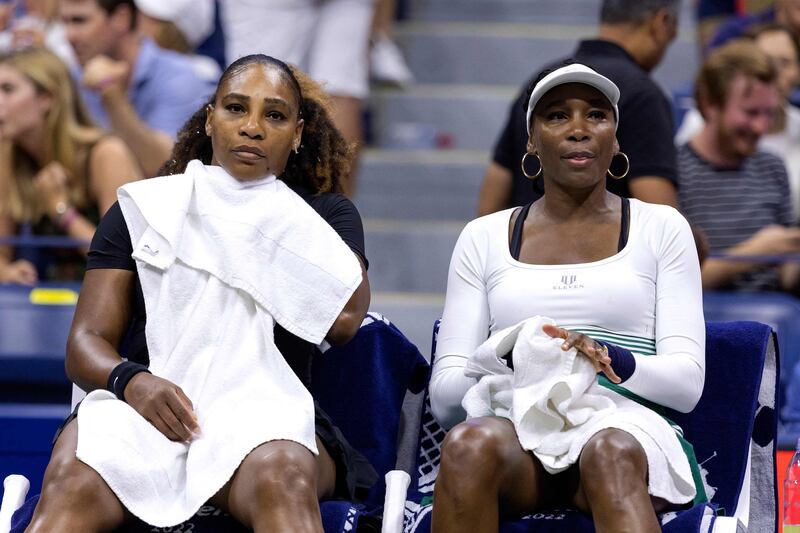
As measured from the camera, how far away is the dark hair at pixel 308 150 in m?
3.41

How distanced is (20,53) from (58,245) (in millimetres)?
770

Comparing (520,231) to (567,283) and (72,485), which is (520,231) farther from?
(72,485)

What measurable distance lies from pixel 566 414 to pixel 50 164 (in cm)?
253

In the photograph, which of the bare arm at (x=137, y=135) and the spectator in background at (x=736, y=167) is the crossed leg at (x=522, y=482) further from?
the bare arm at (x=137, y=135)

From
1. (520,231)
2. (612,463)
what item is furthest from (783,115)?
(612,463)

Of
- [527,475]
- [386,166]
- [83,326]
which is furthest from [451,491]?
[386,166]

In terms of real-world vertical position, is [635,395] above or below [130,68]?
below

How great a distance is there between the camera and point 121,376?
120 inches

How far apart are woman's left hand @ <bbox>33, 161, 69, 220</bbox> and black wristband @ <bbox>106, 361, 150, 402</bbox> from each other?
1.95 m

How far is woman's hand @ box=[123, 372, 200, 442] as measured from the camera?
3000 mm

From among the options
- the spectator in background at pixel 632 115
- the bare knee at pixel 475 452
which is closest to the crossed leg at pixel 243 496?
the bare knee at pixel 475 452

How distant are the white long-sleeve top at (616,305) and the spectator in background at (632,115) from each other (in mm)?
415

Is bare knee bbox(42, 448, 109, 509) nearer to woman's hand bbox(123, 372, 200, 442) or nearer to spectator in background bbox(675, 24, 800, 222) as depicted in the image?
woman's hand bbox(123, 372, 200, 442)

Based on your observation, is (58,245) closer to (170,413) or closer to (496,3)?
(170,413)
